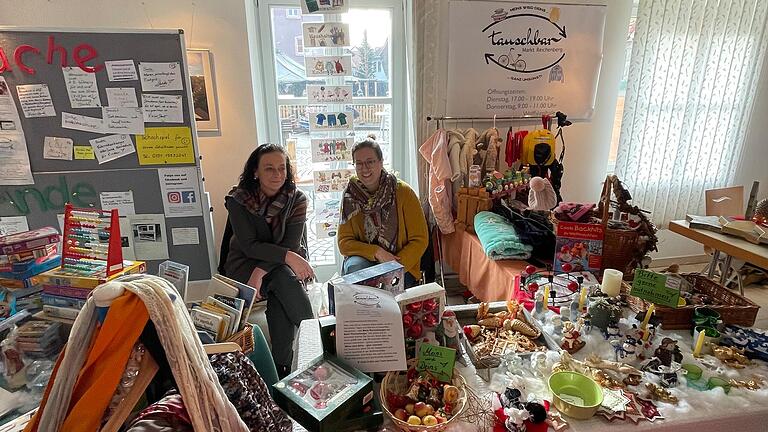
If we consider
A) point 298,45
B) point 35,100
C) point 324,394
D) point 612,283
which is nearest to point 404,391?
point 324,394

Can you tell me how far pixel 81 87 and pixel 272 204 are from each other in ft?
3.41

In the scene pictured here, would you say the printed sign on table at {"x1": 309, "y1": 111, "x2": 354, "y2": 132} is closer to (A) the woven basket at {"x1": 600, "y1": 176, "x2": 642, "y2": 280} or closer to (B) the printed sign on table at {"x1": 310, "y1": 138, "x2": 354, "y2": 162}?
(B) the printed sign on table at {"x1": 310, "y1": 138, "x2": 354, "y2": 162}

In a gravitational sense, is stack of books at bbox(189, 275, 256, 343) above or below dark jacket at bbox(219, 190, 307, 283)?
above

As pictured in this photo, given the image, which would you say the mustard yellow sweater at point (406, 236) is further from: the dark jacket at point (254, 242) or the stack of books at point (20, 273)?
the stack of books at point (20, 273)

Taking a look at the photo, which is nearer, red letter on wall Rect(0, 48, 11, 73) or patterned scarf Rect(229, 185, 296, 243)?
red letter on wall Rect(0, 48, 11, 73)

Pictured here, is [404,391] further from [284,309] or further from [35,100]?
[35,100]

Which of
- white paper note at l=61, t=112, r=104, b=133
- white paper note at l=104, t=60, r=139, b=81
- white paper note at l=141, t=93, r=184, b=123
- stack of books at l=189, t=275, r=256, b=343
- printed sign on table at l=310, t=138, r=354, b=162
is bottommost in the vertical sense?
stack of books at l=189, t=275, r=256, b=343

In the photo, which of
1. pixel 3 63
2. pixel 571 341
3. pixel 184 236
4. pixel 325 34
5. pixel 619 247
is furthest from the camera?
pixel 325 34

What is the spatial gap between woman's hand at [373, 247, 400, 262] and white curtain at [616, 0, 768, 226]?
2099 millimetres

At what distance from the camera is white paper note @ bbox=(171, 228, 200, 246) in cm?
213

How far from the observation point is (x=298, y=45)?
2523 millimetres

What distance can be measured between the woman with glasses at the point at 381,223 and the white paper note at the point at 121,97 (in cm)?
111

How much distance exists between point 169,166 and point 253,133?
579mm

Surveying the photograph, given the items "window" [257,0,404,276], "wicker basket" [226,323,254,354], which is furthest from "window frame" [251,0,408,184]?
"wicker basket" [226,323,254,354]
